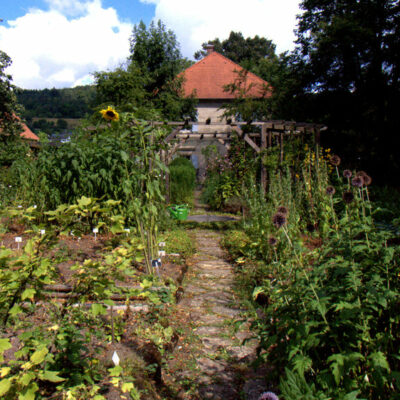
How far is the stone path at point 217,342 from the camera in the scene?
2453 mm

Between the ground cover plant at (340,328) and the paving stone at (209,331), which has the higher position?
the ground cover plant at (340,328)

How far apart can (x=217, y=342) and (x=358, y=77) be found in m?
14.4

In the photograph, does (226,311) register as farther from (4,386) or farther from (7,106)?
(7,106)

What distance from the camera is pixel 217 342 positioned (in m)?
3.13

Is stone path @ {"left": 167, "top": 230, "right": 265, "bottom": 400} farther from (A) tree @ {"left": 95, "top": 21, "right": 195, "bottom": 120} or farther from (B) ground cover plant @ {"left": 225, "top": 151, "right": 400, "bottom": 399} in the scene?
(A) tree @ {"left": 95, "top": 21, "right": 195, "bottom": 120}

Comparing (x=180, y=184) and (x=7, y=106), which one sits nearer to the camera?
(x=180, y=184)

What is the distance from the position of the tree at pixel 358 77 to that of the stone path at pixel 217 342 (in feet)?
34.2

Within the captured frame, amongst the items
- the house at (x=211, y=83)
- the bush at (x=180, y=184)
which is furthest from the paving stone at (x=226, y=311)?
the house at (x=211, y=83)

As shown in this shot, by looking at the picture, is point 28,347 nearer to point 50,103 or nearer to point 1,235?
point 1,235

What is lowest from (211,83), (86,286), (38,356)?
(38,356)

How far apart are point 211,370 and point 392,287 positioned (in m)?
1.38

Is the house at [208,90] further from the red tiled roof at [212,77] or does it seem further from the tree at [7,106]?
the tree at [7,106]

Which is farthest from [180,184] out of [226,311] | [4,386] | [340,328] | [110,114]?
[4,386]

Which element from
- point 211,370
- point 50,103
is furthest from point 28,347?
point 50,103
